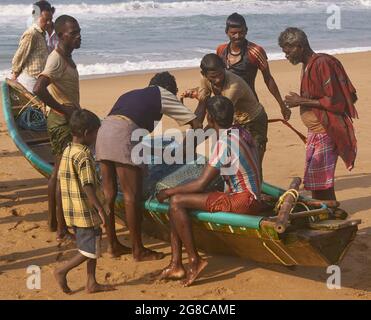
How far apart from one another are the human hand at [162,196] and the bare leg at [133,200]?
19cm

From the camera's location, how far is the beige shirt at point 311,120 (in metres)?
6.35

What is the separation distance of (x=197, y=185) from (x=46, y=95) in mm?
1594

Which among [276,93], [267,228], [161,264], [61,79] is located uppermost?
[61,79]

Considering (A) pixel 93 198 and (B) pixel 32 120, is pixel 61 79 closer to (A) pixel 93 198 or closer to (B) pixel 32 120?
(A) pixel 93 198

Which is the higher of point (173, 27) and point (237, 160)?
point (173, 27)

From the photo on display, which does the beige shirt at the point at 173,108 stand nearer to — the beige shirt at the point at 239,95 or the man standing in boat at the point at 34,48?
the beige shirt at the point at 239,95

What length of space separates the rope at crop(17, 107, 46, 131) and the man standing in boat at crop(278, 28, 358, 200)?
3.56 m

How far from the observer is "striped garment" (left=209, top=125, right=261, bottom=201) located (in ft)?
18.0

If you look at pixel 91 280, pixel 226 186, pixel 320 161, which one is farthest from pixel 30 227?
pixel 320 161

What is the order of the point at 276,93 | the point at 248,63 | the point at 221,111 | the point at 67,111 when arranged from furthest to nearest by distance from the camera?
the point at 276,93 < the point at 248,63 < the point at 67,111 < the point at 221,111

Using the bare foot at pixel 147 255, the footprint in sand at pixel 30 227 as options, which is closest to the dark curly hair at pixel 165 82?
the bare foot at pixel 147 255

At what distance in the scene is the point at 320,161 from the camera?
6422mm

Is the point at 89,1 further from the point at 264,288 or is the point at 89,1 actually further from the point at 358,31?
the point at 264,288

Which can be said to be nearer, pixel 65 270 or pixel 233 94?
pixel 65 270
